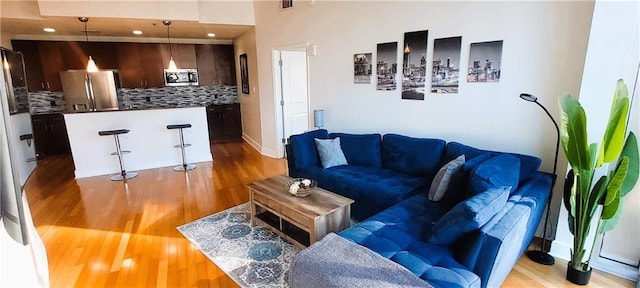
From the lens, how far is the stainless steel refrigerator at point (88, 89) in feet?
20.6

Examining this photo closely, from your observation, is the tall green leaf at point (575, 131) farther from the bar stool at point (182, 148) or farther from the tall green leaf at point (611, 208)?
the bar stool at point (182, 148)

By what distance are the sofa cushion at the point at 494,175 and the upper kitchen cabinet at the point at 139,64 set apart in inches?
283

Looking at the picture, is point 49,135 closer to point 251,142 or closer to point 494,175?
point 251,142

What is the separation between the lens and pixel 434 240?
1977 mm

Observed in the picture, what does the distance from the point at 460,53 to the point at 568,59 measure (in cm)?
89

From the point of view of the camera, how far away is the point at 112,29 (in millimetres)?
5867

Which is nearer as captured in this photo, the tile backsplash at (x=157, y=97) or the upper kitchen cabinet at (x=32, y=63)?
the upper kitchen cabinet at (x=32, y=63)

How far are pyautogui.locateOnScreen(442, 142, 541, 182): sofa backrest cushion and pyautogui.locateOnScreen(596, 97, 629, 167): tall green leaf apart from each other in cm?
59

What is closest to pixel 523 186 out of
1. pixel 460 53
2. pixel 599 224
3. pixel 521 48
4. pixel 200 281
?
pixel 599 224

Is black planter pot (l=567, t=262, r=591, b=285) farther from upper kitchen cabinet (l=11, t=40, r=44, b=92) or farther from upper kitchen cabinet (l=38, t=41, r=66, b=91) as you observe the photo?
upper kitchen cabinet (l=11, t=40, r=44, b=92)

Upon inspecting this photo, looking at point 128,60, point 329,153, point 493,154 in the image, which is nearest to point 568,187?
point 493,154

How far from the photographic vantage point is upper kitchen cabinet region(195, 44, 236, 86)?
293 inches

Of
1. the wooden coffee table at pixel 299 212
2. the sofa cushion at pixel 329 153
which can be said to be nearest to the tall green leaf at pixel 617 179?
the wooden coffee table at pixel 299 212

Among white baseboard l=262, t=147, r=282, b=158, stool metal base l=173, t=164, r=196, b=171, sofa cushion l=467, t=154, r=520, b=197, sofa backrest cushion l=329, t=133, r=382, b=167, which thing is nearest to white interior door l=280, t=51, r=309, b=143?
white baseboard l=262, t=147, r=282, b=158
